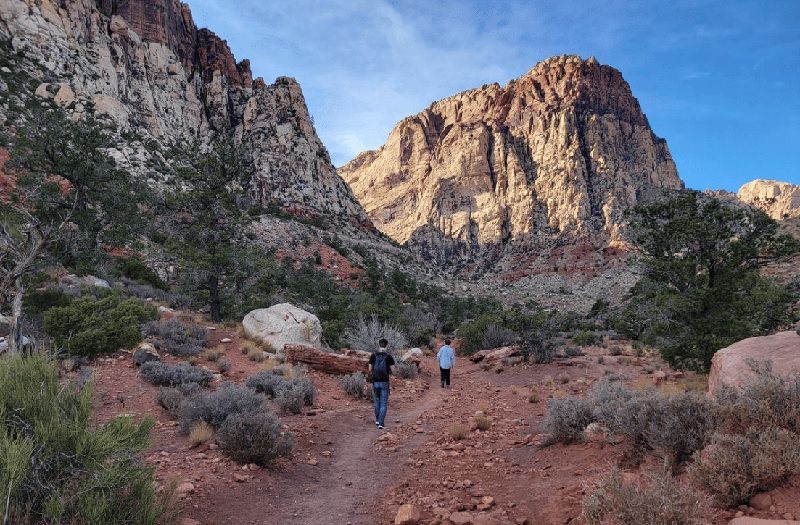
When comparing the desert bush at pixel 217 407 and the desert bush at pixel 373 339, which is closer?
the desert bush at pixel 217 407

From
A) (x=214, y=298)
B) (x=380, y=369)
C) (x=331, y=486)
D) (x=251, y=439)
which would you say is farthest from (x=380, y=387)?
(x=214, y=298)

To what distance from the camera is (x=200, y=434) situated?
6.60 metres

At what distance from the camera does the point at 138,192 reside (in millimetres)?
24484

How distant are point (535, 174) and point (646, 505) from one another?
382ft

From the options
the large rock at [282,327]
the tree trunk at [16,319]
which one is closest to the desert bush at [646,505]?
the tree trunk at [16,319]

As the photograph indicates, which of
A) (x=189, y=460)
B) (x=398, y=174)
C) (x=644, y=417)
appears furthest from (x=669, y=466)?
(x=398, y=174)

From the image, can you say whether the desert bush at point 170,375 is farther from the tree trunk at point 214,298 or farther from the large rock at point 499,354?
the large rock at point 499,354

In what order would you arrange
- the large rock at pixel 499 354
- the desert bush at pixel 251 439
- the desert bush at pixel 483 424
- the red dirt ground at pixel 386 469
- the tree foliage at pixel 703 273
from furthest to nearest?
the large rock at pixel 499 354, the tree foliage at pixel 703 273, the desert bush at pixel 483 424, the desert bush at pixel 251 439, the red dirt ground at pixel 386 469

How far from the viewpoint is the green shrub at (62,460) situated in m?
3.24

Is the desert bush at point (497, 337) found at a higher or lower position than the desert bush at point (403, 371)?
higher

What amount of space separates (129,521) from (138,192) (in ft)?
80.8

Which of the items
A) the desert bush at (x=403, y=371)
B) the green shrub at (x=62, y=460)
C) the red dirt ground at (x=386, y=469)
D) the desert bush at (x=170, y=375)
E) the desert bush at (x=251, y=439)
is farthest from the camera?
the desert bush at (x=403, y=371)

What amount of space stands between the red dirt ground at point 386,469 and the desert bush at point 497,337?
10735 mm

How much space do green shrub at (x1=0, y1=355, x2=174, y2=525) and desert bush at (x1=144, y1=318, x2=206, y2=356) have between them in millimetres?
8914
